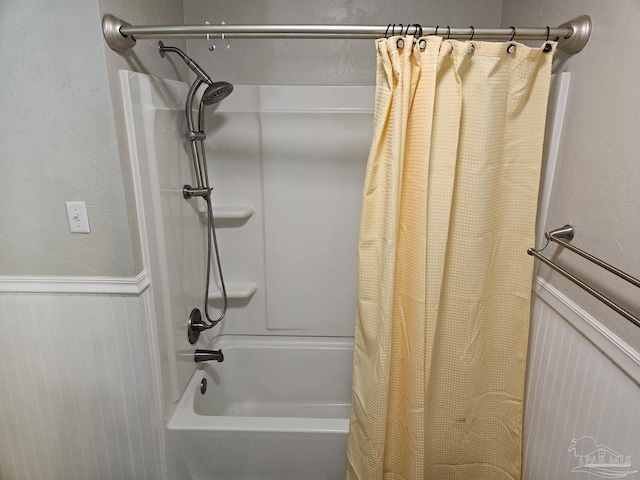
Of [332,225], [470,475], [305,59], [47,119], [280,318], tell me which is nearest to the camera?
[47,119]

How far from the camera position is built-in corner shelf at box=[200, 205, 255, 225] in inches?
71.3

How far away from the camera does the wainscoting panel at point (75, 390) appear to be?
4.25ft

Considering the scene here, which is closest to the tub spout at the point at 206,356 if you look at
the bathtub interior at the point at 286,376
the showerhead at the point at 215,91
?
the bathtub interior at the point at 286,376

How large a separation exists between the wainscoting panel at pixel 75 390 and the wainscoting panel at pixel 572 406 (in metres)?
1.30

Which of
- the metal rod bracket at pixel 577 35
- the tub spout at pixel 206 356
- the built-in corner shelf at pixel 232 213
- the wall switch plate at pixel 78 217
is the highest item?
the metal rod bracket at pixel 577 35

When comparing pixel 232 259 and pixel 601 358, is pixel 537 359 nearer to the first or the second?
pixel 601 358

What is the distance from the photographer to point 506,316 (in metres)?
1.26

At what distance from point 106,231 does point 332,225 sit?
979 millimetres

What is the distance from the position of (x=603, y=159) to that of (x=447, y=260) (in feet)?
1.54

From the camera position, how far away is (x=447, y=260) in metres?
1.20

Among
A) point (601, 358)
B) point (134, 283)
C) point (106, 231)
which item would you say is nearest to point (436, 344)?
point (601, 358)

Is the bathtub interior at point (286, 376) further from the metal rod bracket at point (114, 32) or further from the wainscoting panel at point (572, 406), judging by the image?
the metal rod bracket at point (114, 32)

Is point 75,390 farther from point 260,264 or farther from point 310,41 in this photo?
point 310,41

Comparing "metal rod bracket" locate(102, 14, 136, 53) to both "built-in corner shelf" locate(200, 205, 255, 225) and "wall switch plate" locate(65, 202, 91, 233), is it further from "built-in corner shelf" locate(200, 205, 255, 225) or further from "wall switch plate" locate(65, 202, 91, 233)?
"built-in corner shelf" locate(200, 205, 255, 225)
